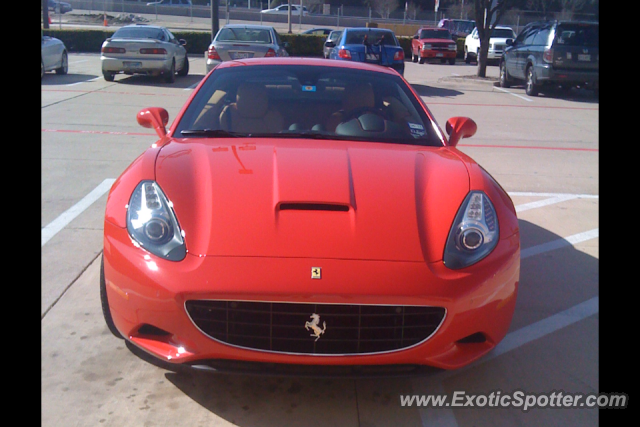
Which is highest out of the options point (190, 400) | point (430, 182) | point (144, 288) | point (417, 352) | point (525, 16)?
point (525, 16)

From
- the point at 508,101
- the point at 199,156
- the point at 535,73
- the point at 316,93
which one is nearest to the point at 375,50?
the point at 508,101

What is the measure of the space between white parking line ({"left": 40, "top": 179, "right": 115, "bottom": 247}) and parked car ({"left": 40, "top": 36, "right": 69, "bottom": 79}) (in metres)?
10.7

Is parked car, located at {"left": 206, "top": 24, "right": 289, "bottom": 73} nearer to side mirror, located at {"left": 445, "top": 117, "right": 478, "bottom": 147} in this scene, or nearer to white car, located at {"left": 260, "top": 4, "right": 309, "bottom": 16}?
side mirror, located at {"left": 445, "top": 117, "right": 478, "bottom": 147}

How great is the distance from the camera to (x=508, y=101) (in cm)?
1496

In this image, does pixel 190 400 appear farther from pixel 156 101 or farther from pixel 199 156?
pixel 156 101

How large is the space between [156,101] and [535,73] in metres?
9.30

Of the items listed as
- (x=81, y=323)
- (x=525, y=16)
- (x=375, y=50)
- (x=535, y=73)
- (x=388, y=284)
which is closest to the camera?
(x=388, y=284)

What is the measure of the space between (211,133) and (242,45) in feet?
33.7

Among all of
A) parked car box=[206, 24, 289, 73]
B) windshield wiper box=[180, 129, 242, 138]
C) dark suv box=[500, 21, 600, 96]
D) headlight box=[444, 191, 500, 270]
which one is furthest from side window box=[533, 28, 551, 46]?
headlight box=[444, 191, 500, 270]

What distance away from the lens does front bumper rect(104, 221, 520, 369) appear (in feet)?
8.28

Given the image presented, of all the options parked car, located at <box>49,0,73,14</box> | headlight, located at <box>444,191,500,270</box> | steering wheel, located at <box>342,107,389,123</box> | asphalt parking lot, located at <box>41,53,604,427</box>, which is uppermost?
parked car, located at <box>49,0,73,14</box>

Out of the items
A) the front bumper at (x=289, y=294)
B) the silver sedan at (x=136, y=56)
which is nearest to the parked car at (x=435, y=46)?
the silver sedan at (x=136, y=56)

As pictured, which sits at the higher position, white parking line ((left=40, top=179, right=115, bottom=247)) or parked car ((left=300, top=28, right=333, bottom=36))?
parked car ((left=300, top=28, right=333, bottom=36))

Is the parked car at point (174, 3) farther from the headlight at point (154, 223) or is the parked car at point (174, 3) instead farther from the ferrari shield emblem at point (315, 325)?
the ferrari shield emblem at point (315, 325)
